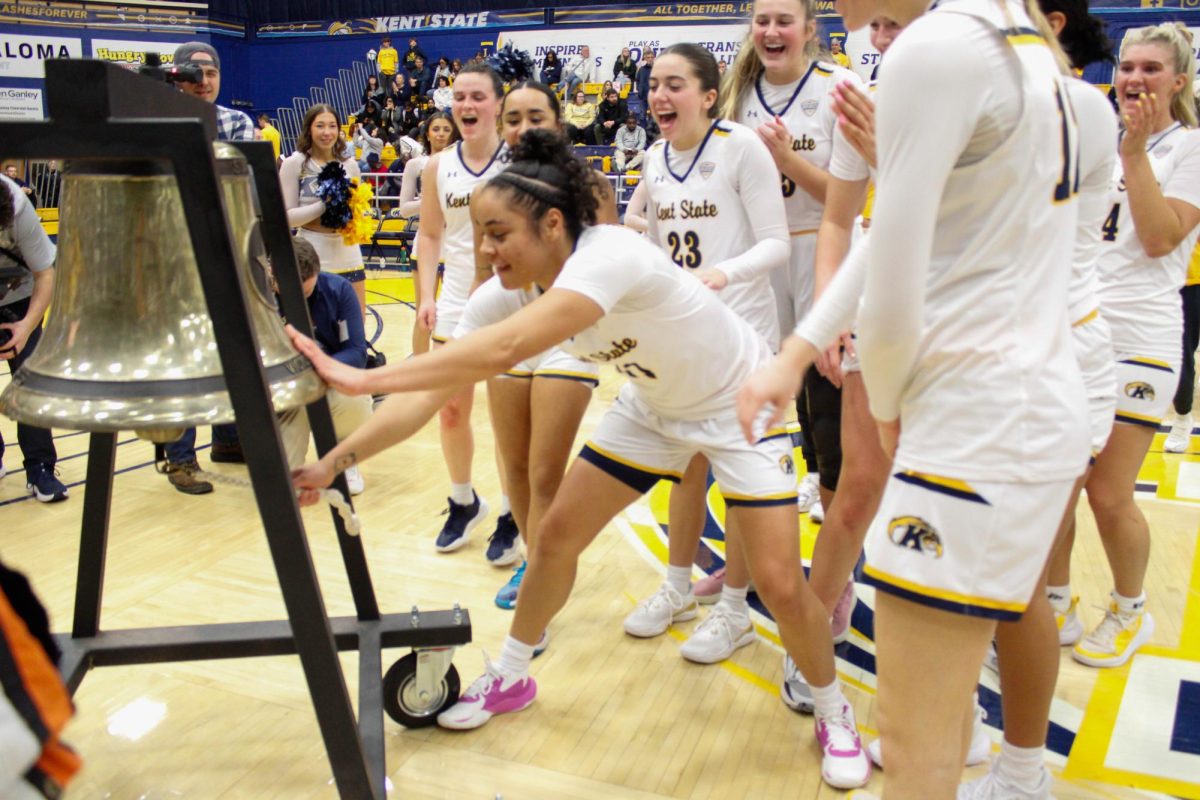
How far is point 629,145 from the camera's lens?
16297mm

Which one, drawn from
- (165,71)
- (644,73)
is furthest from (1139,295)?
(644,73)

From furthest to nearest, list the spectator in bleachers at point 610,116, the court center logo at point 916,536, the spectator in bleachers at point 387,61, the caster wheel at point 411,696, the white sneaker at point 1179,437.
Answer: the spectator in bleachers at point 387,61 < the spectator in bleachers at point 610,116 < the white sneaker at point 1179,437 < the caster wheel at point 411,696 < the court center logo at point 916,536

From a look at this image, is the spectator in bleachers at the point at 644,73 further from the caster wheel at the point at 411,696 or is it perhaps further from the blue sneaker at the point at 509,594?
→ the caster wheel at the point at 411,696

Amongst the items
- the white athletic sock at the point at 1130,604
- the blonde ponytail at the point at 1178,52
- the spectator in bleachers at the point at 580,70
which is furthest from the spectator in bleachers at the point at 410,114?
the white athletic sock at the point at 1130,604

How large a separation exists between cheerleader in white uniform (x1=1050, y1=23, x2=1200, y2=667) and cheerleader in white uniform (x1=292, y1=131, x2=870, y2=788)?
112 cm

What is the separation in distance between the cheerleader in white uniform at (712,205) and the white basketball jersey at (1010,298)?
147 centimetres

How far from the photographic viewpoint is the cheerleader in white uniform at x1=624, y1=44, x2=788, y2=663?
2.96m

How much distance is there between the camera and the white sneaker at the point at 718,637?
10.2ft

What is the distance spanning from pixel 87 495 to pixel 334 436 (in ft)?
2.38

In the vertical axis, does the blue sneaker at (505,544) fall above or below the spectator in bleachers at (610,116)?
below

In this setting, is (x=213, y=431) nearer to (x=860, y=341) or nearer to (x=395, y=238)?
(x=860, y=341)

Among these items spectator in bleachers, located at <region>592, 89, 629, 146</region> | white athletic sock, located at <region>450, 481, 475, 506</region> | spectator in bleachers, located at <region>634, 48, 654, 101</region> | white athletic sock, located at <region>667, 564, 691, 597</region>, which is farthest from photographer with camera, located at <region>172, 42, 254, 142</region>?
spectator in bleachers, located at <region>634, 48, 654, 101</region>

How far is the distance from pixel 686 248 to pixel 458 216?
46.9 inches

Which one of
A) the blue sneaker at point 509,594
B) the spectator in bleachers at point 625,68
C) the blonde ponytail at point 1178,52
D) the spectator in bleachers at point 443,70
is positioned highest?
the blonde ponytail at point 1178,52
